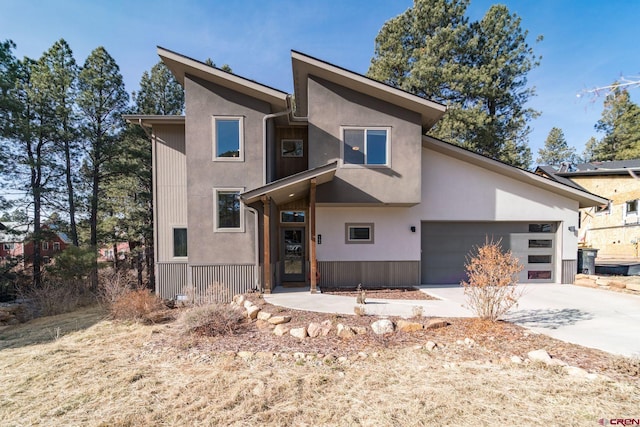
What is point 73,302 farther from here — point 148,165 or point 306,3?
point 306,3

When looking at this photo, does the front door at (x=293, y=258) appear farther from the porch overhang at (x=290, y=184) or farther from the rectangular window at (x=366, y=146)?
the rectangular window at (x=366, y=146)

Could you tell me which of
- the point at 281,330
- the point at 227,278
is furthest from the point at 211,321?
the point at 227,278

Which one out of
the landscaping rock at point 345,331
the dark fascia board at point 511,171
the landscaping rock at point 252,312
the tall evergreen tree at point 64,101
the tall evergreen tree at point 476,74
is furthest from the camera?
the tall evergreen tree at point 476,74

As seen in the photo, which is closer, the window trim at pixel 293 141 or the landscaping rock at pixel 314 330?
the landscaping rock at pixel 314 330

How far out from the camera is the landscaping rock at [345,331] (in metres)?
5.27

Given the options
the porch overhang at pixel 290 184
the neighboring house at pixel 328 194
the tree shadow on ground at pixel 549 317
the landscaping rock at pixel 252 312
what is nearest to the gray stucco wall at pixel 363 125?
the neighboring house at pixel 328 194

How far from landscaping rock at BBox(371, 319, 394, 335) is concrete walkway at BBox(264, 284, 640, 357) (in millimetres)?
811

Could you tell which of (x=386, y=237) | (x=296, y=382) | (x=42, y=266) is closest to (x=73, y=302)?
(x=42, y=266)

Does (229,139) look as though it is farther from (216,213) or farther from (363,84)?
(363,84)

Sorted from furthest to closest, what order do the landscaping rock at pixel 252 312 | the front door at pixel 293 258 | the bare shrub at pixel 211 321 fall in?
1. the front door at pixel 293 258
2. the landscaping rock at pixel 252 312
3. the bare shrub at pixel 211 321

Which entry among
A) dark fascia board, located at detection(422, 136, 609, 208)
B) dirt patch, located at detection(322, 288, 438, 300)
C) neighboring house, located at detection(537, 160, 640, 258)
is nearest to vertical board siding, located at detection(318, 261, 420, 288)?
dirt patch, located at detection(322, 288, 438, 300)

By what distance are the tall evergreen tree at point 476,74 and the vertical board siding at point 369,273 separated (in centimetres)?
971

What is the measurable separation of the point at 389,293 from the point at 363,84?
656 cm

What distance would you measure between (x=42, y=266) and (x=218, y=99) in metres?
13.9
